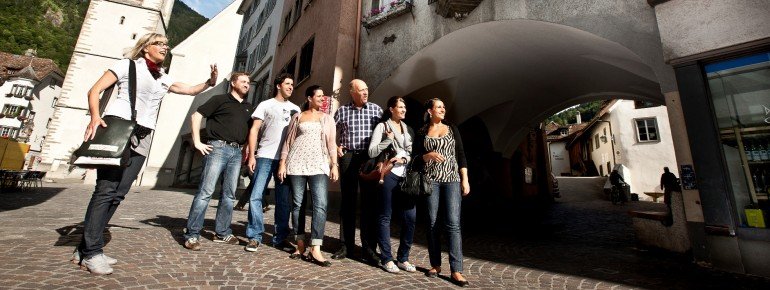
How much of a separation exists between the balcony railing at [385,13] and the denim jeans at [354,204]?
5762 millimetres

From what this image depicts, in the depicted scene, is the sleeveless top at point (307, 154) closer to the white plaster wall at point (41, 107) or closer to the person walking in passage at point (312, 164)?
the person walking in passage at point (312, 164)

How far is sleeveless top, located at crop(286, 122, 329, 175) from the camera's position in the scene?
3201mm

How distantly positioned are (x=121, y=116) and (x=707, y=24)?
6.17 meters

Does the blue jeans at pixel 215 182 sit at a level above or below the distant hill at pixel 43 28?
below

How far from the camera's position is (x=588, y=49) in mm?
6629

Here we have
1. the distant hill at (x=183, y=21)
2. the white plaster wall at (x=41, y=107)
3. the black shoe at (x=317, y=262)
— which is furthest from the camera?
the distant hill at (x=183, y=21)

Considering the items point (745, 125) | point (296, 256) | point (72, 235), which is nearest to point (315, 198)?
point (296, 256)

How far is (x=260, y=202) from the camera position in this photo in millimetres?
3633

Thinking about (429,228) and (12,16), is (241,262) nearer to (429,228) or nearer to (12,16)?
(429,228)

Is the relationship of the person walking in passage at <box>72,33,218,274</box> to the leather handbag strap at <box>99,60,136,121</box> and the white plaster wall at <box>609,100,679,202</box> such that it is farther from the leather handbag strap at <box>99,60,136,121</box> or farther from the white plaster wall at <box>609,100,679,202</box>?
the white plaster wall at <box>609,100,679,202</box>

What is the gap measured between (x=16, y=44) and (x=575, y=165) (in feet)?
245

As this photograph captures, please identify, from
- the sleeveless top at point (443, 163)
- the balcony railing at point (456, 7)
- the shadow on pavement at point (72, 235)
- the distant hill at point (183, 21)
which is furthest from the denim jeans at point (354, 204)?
the distant hill at point (183, 21)

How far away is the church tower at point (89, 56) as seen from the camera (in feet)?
78.9

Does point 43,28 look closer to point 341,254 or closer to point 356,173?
point 356,173
